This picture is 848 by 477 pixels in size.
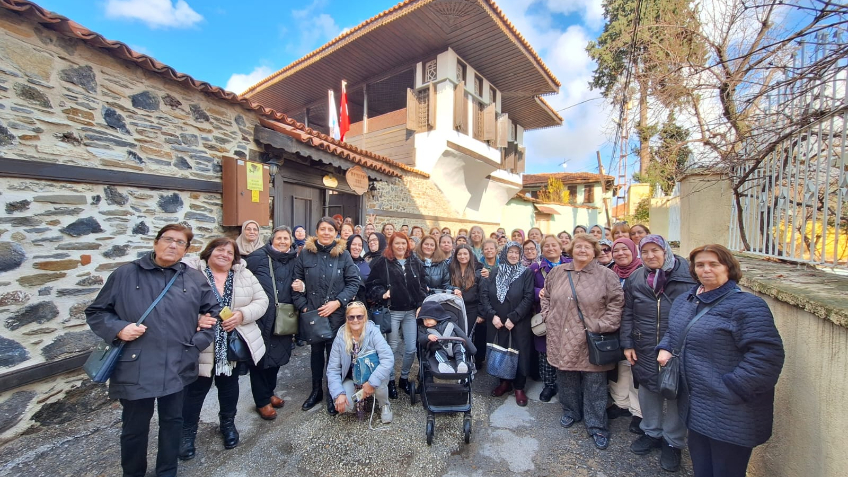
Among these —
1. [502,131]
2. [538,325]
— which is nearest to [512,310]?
[538,325]

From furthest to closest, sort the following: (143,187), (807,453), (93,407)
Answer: (143,187) < (93,407) < (807,453)

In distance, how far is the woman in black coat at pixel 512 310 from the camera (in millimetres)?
3316

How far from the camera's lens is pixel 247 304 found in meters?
2.65

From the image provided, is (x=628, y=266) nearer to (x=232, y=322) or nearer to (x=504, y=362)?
(x=504, y=362)

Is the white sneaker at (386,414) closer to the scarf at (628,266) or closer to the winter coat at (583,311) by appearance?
the winter coat at (583,311)

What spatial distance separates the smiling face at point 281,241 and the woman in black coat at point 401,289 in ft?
3.00

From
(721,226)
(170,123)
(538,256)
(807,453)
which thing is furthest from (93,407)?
(721,226)

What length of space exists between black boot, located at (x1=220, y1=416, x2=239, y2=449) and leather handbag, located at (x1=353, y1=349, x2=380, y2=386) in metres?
0.97

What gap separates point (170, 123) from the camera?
389 cm

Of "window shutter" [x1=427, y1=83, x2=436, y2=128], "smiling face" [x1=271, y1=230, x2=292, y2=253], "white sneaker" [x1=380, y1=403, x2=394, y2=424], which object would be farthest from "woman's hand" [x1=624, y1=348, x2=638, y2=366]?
"window shutter" [x1=427, y1=83, x2=436, y2=128]

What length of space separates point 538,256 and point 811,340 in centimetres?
234

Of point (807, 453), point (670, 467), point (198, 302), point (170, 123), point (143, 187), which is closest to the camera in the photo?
point (807, 453)

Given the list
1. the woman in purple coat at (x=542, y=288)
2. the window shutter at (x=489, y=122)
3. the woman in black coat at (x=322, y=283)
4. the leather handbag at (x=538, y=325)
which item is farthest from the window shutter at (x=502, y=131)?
the woman in black coat at (x=322, y=283)

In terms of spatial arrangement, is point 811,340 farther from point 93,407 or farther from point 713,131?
point 93,407
